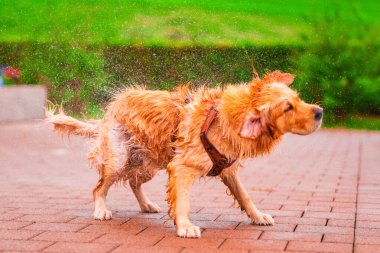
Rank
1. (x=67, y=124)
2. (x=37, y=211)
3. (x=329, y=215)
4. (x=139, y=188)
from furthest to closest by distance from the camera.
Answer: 1. (x=67, y=124)
2. (x=139, y=188)
3. (x=37, y=211)
4. (x=329, y=215)

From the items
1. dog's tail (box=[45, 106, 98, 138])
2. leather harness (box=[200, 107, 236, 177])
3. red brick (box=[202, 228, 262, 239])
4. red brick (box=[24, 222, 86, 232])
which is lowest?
red brick (box=[24, 222, 86, 232])

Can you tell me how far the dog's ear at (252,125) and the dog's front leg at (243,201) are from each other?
0.53m

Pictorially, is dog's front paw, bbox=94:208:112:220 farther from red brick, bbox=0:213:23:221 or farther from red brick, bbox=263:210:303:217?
red brick, bbox=263:210:303:217

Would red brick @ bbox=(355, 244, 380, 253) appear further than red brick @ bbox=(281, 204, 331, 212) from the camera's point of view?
No

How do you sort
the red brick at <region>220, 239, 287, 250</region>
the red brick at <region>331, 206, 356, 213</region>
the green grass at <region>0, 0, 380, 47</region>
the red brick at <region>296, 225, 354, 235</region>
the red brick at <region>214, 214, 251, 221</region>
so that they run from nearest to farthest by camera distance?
the red brick at <region>220, 239, 287, 250</region>
the red brick at <region>296, 225, 354, 235</region>
the red brick at <region>214, 214, 251, 221</region>
the red brick at <region>331, 206, 356, 213</region>
the green grass at <region>0, 0, 380, 47</region>

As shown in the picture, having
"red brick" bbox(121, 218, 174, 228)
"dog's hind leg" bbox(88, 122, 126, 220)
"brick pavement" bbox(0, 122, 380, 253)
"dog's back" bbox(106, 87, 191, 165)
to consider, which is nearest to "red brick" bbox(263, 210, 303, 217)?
"brick pavement" bbox(0, 122, 380, 253)

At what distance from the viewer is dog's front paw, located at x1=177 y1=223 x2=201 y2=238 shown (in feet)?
15.0

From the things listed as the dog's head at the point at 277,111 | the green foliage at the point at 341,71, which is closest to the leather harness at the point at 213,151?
the dog's head at the point at 277,111

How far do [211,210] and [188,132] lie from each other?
1132 millimetres

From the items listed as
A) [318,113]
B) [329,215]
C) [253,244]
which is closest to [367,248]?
[253,244]

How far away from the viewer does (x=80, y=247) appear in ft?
13.9

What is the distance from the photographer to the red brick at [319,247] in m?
4.18

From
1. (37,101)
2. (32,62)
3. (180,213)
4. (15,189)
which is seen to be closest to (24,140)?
(32,62)

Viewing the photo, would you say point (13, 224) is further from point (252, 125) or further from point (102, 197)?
point (252, 125)
